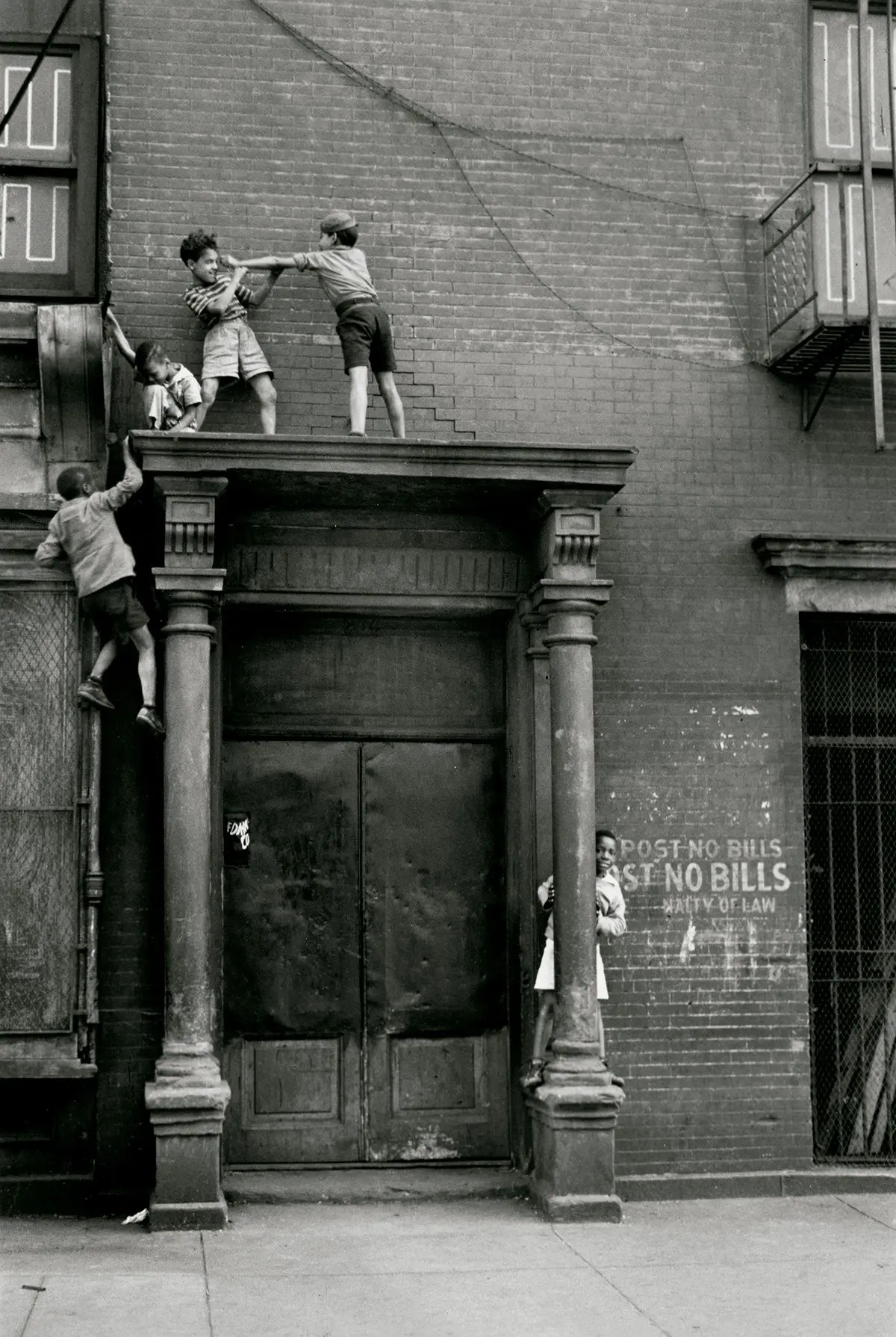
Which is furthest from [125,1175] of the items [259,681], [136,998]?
[259,681]

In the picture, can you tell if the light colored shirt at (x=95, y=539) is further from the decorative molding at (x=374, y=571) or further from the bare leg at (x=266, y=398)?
the bare leg at (x=266, y=398)

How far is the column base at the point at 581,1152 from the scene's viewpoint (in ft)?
28.5

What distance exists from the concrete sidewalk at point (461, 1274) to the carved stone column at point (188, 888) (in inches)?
11.6

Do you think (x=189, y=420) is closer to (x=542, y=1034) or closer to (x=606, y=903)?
(x=606, y=903)

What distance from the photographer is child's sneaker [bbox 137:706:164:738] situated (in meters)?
8.86

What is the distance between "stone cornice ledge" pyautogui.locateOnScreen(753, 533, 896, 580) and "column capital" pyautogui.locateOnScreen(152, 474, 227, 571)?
328 cm

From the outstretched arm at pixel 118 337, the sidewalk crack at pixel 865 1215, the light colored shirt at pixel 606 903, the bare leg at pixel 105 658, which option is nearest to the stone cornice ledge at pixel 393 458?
the outstretched arm at pixel 118 337

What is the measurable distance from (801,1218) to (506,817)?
277cm

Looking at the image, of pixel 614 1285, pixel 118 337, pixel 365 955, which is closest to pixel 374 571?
pixel 118 337

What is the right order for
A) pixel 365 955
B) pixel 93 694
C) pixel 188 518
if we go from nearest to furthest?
pixel 188 518, pixel 93 694, pixel 365 955

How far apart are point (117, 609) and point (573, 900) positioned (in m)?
2.93

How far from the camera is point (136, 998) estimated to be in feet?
30.0

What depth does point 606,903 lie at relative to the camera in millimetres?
9312

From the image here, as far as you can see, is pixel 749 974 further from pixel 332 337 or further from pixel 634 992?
pixel 332 337
